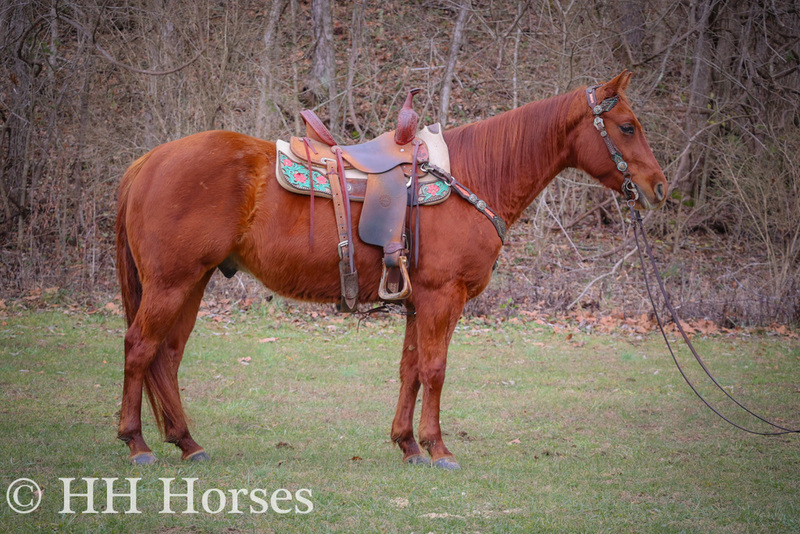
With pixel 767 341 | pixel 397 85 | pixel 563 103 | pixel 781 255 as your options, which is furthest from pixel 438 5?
pixel 563 103

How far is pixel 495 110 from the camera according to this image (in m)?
14.1

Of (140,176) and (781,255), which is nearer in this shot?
(140,176)

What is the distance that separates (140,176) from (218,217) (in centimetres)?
58

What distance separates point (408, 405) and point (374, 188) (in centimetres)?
141

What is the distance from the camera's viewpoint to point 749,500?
144 inches

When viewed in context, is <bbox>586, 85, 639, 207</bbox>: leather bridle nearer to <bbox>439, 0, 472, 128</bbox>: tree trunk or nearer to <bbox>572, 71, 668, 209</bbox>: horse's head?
<bbox>572, 71, 668, 209</bbox>: horse's head

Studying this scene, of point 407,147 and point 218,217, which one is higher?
point 407,147

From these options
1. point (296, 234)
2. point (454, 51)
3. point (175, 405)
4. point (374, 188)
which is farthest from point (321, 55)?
point (175, 405)

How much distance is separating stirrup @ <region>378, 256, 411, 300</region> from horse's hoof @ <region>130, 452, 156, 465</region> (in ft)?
5.48

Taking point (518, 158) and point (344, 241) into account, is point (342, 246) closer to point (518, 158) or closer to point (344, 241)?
point (344, 241)

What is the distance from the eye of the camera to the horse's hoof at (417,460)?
4254 millimetres

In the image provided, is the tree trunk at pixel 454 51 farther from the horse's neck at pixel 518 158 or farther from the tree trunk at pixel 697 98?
the horse's neck at pixel 518 158

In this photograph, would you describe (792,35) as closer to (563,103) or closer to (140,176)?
(563,103)

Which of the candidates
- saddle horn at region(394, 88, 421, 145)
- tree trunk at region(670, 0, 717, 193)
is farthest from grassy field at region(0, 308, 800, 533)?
tree trunk at region(670, 0, 717, 193)
